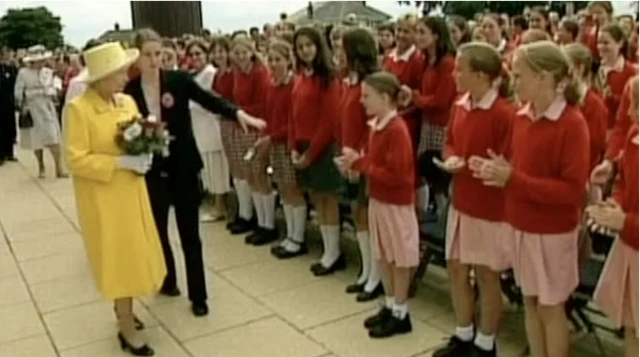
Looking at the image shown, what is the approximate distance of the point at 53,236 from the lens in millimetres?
6801

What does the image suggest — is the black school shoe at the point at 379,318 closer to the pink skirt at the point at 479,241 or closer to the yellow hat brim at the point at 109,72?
the pink skirt at the point at 479,241

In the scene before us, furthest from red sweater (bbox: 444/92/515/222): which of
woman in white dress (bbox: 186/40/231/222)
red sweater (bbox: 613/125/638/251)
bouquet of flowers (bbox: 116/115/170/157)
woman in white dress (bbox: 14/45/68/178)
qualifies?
woman in white dress (bbox: 14/45/68/178)

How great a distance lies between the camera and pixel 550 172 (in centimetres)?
293

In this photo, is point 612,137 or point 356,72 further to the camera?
point 356,72

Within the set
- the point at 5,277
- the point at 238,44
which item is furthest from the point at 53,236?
the point at 238,44

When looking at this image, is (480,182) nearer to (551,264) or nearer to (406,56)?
(551,264)

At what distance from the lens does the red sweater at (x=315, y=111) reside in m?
4.93

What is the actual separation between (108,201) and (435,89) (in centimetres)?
221

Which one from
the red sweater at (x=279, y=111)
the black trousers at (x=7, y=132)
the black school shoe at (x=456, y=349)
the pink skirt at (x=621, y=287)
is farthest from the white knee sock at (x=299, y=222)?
the black trousers at (x=7, y=132)

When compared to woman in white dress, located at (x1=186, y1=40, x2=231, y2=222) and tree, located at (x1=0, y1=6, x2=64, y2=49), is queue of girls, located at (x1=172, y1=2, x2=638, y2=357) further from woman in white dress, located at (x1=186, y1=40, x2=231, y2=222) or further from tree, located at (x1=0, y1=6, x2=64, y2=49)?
tree, located at (x1=0, y1=6, x2=64, y2=49)

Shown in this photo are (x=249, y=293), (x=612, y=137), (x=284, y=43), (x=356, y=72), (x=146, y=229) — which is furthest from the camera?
(x=284, y=43)

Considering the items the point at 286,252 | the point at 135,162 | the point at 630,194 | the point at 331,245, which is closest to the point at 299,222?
the point at 286,252

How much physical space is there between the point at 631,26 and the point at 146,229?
11.8 feet

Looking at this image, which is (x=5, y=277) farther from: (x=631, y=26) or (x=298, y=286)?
(x=631, y=26)
